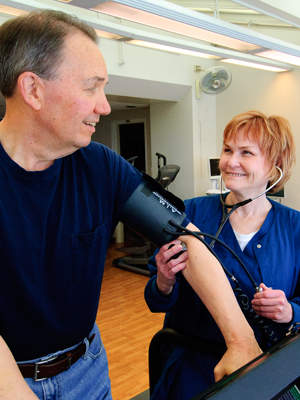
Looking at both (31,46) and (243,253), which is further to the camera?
(243,253)

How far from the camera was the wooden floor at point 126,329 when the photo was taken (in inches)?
105

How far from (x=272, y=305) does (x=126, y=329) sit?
2.67 metres

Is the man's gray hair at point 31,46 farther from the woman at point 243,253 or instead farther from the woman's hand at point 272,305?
the woman's hand at point 272,305

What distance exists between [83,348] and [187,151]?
496 cm

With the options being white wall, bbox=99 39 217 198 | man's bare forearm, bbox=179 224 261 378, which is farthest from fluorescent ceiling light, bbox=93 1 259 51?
white wall, bbox=99 39 217 198

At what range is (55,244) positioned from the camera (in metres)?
0.89

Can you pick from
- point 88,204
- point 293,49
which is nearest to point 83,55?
point 88,204

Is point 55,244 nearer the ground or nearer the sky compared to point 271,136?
nearer the ground

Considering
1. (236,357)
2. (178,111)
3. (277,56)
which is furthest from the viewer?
(178,111)

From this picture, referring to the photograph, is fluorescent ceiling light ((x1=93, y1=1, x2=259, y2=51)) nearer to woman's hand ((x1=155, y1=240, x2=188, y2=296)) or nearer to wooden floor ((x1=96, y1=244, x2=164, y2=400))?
woman's hand ((x1=155, y1=240, x2=188, y2=296))

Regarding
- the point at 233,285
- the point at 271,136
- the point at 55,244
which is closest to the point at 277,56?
the point at 271,136

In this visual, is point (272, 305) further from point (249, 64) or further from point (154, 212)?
point (249, 64)

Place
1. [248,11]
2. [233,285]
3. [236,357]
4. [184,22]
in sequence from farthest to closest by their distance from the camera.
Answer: [248,11] → [184,22] → [233,285] → [236,357]

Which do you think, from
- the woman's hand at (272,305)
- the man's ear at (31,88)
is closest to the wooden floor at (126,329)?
the woman's hand at (272,305)
